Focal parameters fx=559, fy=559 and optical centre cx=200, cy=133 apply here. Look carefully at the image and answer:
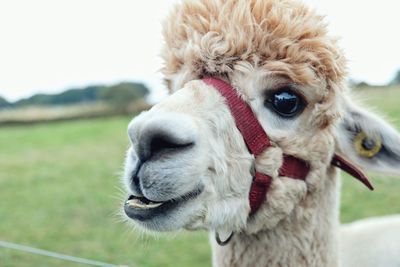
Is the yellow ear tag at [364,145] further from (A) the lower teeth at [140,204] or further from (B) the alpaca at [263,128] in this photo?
(A) the lower teeth at [140,204]

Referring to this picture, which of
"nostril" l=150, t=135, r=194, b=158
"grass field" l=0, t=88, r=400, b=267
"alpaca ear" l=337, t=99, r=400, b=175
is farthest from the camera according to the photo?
"grass field" l=0, t=88, r=400, b=267

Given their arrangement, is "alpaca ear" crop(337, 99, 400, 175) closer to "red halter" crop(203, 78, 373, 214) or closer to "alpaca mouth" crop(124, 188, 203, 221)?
"red halter" crop(203, 78, 373, 214)

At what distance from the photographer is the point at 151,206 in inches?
69.9

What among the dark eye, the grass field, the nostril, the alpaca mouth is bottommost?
the grass field

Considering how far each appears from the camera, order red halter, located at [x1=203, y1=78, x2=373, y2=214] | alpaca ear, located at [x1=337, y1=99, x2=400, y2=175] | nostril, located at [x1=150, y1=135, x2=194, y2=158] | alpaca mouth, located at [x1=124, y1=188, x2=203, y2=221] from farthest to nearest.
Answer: alpaca ear, located at [x1=337, y1=99, x2=400, y2=175] → red halter, located at [x1=203, y1=78, x2=373, y2=214] → alpaca mouth, located at [x1=124, y1=188, x2=203, y2=221] → nostril, located at [x1=150, y1=135, x2=194, y2=158]

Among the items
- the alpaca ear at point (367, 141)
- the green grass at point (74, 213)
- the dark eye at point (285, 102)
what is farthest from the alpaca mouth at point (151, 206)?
the alpaca ear at point (367, 141)

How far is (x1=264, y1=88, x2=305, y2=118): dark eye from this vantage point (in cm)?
201

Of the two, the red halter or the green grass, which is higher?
the red halter

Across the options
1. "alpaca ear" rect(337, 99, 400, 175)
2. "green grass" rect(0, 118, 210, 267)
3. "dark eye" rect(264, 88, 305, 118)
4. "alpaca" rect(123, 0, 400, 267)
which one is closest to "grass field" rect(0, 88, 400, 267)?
"green grass" rect(0, 118, 210, 267)

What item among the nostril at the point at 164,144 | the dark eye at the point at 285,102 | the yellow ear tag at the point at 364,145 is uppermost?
the nostril at the point at 164,144

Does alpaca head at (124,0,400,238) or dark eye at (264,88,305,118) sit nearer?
alpaca head at (124,0,400,238)

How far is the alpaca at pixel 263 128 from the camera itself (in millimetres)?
1789

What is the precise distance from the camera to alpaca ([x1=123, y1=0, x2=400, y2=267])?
1.79 meters

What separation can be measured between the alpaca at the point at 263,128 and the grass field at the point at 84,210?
472 millimetres
